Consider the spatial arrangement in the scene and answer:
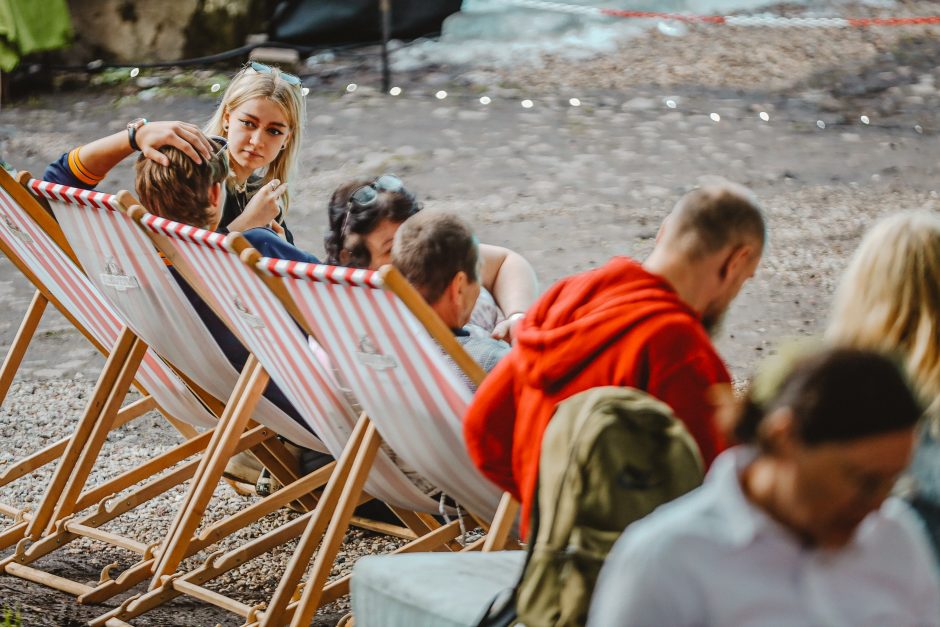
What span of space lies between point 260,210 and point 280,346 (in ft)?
2.75

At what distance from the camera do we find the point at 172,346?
3.53 meters

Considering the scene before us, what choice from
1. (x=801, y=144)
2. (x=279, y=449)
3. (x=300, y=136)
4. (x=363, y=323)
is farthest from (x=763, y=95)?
(x=363, y=323)

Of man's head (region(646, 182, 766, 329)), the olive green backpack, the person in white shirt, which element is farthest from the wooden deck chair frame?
the person in white shirt

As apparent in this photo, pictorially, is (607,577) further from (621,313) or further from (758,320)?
(758,320)

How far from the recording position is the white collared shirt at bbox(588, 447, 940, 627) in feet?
5.35

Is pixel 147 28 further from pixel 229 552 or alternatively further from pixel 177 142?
pixel 229 552

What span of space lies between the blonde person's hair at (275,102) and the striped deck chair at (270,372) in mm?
1074

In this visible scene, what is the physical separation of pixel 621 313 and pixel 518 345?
0.25 m

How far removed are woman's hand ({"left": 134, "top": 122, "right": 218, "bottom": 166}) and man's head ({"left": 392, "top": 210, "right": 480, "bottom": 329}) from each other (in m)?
0.78

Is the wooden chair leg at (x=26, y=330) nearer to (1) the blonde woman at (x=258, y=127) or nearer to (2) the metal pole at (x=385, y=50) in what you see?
(1) the blonde woman at (x=258, y=127)

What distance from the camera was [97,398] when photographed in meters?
3.71

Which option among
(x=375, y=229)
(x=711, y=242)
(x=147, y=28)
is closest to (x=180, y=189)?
(x=375, y=229)

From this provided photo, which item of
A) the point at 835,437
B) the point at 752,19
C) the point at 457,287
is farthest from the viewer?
the point at 752,19

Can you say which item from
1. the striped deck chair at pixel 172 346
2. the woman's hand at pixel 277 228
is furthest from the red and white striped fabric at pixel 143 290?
the woman's hand at pixel 277 228
